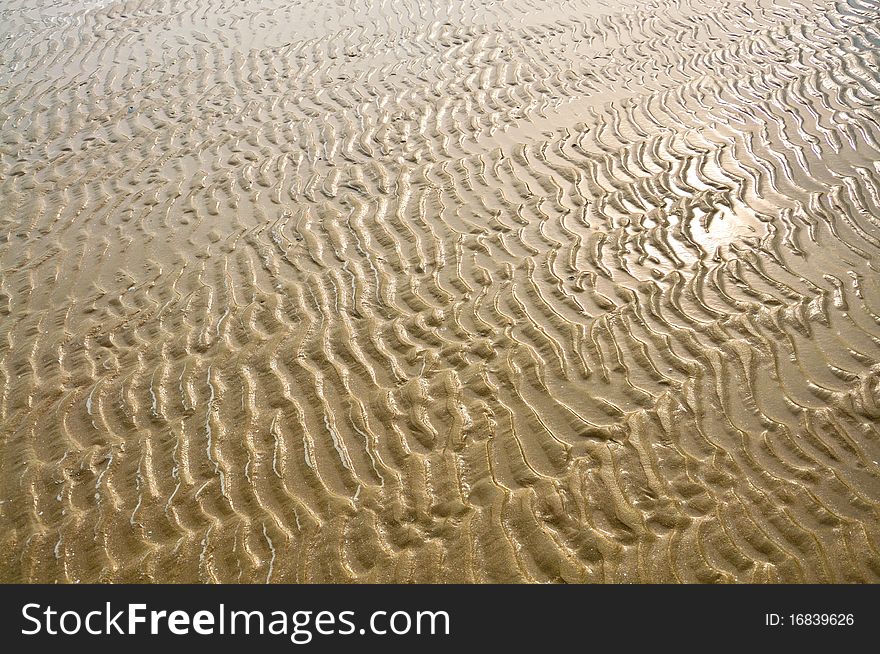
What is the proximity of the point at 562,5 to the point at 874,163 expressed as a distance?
290 inches

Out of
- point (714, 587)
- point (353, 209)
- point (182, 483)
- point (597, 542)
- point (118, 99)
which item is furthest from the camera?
point (118, 99)

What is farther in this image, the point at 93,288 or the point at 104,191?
the point at 104,191

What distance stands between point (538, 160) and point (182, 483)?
5.63m

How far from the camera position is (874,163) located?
8.10m

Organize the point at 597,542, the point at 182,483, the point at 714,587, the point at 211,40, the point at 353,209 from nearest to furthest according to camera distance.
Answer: the point at 714,587 → the point at 597,542 → the point at 182,483 → the point at 353,209 → the point at 211,40

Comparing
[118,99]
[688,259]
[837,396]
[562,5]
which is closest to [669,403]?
[837,396]

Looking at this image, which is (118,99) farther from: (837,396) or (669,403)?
(837,396)

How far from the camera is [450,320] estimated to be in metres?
6.12

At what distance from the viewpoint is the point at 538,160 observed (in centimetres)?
862

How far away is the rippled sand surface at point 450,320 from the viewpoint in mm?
4430

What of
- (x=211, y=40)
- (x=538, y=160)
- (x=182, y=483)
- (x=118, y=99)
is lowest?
(x=182, y=483)

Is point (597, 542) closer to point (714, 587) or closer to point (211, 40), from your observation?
point (714, 587)

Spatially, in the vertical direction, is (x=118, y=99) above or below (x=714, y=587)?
above

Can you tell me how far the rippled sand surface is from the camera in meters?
4.43
